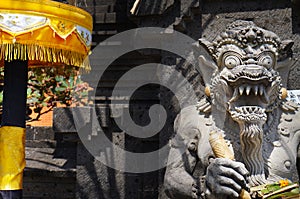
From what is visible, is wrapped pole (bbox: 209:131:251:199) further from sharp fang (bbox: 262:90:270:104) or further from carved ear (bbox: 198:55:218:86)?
carved ear (bbox: 198:55:218:86)

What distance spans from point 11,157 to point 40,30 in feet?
3.04

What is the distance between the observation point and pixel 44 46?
3.20 metres

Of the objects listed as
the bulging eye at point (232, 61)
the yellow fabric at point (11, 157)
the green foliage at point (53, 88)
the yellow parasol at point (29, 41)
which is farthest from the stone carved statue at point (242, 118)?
the green foliage at point (53, 88)

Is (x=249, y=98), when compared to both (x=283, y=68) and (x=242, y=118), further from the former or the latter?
(x=283, y=68)

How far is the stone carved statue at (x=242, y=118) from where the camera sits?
2666 millimetres

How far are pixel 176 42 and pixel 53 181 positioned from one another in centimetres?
205

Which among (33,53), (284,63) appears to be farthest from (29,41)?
(284,63)

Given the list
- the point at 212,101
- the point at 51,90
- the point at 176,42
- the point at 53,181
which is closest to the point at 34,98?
the point at 51,90

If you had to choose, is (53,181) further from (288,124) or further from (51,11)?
(288,124)

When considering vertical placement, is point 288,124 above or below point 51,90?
below

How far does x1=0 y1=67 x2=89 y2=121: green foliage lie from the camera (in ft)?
17.1

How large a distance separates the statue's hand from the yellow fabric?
1527mm

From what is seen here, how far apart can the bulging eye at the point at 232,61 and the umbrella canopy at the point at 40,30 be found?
117 centimetres

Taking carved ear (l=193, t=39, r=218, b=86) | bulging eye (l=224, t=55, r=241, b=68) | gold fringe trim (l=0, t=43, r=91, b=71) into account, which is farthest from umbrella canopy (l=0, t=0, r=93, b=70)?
bulging eye (l=224, t=55, r=241, b=68)
